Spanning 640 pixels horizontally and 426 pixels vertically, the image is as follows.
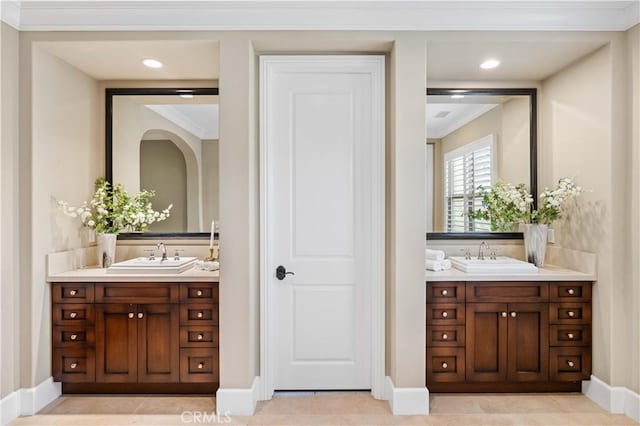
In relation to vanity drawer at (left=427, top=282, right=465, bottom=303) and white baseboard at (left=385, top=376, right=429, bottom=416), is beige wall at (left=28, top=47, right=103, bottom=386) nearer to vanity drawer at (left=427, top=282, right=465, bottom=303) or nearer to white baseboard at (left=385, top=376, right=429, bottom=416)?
white baseboard at (left=385, top=376, right=429, bottom=416)

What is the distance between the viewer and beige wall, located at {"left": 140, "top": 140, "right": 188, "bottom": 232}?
10.7 feet

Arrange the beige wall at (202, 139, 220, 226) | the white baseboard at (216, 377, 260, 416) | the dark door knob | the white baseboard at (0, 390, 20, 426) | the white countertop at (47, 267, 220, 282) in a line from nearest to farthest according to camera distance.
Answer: the white baseboard at (0, 390, 20, 426), the white baseboard at (216, 377, 260, 416), the white countertop at (47, 267, 220, 282), the dark door knob, the beige wall at (202, 139, 220, 226)

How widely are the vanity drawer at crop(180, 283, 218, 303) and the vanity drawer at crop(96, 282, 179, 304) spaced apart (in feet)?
0.16

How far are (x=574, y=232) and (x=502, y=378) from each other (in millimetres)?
1222

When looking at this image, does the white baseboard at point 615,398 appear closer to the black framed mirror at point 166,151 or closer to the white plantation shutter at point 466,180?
the white plantation shutter at point 466,180

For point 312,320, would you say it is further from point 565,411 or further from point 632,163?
point 632,163

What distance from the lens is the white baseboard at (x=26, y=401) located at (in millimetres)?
2430

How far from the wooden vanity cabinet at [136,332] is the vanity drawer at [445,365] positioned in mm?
1513

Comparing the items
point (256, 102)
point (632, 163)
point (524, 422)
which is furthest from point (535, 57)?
point (524, 422)

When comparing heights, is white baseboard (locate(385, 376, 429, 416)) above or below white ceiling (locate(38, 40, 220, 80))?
below

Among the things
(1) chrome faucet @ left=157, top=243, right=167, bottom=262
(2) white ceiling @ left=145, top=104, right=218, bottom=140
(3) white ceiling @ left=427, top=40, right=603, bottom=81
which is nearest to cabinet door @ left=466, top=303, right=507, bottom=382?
(3) white ceiling @ left=427, top=40, right=603, bottom=81

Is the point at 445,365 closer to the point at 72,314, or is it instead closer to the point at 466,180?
the point at 466,180

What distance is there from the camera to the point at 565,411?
257 cm

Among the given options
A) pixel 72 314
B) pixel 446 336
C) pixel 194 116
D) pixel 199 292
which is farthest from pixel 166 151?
pixel 446 336
